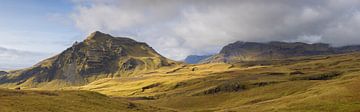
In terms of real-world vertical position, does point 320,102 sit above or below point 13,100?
below

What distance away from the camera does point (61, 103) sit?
106188 mm

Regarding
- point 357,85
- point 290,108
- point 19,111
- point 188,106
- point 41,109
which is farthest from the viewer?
point 188,106

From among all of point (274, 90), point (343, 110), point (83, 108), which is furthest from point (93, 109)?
point (274, 90)

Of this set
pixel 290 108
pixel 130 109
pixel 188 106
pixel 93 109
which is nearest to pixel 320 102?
pixel 290 108

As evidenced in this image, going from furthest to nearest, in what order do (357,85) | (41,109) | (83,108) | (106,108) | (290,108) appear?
(357,85) → (290,108) → (106,108) → (83,108) → (41,109)

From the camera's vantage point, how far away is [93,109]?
10581cm

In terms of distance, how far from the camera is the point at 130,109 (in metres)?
119

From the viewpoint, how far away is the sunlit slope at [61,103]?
93.8 meters

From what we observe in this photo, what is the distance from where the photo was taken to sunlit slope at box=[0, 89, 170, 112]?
308 feet

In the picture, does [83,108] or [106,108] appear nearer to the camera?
[83,108]

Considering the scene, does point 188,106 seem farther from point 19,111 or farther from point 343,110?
point 19,111

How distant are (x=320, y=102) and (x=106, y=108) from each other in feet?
205

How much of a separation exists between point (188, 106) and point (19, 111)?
370 feet

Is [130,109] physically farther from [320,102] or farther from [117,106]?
[320,102]
